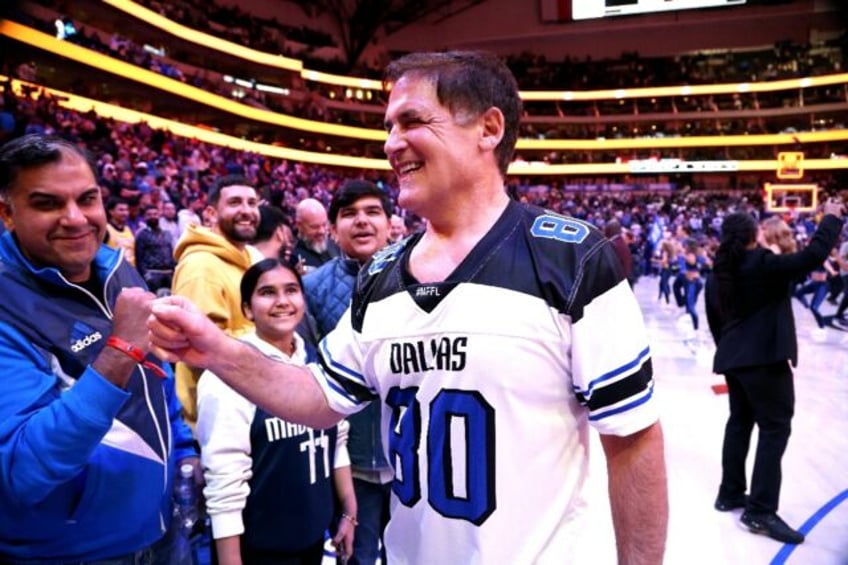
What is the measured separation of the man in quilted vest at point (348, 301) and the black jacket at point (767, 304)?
2.27 meters

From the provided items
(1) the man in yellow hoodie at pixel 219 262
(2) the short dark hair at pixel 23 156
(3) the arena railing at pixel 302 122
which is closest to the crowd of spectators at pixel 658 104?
(3) the arena railing at pixel 302 122

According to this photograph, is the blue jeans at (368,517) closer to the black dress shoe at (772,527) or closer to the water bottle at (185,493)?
the water bottle at (185,493)

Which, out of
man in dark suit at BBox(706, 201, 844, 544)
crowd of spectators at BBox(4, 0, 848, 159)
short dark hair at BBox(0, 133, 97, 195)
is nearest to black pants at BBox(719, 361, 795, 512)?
man in dark suit at BBox(706, 201, 844, 544)

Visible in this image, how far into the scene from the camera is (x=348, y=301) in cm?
292

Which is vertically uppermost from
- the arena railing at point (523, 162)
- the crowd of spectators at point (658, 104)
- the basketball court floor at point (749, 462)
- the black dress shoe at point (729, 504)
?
the crowd of spectators at point (658, 104)

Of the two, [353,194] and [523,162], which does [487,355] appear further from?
[523,162]

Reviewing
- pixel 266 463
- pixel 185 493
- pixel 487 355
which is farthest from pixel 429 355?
pixel 185 493

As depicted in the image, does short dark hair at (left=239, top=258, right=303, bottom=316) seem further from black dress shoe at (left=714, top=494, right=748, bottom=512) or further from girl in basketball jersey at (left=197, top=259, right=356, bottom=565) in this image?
black dress shoe at (left=714, top=494, right=748, bottom=512)

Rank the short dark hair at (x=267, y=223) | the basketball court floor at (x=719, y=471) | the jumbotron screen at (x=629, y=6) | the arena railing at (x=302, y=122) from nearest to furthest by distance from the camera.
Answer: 1. the basketball court floor at (x=719, y=471)
2. the short dark hair at (x=267, y=223)
3. the arena railing at (x=302, y=122)
4. the jumbotron screen at (x=629, y=6)

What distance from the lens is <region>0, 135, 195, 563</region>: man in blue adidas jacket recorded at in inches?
51.6

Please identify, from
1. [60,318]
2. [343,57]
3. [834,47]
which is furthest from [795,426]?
[834,47]

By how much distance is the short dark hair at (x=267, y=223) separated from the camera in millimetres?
3680

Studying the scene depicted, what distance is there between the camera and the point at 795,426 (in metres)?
5.35

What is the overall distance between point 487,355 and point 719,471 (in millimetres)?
4078
